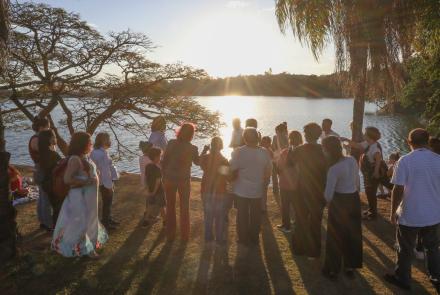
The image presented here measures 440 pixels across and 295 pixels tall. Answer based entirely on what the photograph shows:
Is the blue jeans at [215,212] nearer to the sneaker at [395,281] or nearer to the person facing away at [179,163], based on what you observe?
the person facing away at [179,163]

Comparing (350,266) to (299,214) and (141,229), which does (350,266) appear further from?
(141,229)

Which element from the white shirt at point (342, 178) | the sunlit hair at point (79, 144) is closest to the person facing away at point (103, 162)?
the sunlit hair at point (79, 144)

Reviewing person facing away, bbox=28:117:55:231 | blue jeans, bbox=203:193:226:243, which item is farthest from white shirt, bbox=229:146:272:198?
person facing away, bbox=28:117:55:231

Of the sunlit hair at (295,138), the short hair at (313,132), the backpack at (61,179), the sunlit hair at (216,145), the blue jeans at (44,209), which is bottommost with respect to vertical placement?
the blue jeans at (44,209)

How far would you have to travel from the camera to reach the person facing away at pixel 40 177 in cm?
649

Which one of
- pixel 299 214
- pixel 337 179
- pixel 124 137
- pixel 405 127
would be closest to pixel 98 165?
pixel 299 214

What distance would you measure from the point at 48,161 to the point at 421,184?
5.67m

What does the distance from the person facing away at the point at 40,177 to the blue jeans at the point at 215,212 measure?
290cm

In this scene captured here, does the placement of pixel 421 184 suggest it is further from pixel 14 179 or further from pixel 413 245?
pixel 14 179

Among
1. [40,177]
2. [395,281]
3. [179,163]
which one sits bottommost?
[395,281]

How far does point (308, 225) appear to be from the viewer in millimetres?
5820

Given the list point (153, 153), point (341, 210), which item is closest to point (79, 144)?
point (153, 153)

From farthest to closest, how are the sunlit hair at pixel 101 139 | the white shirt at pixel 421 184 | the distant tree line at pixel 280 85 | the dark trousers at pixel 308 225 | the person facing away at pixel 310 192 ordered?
the distant tree line at pixel 280 85 → the sunlit hair at pixel 101 139 → the dark trousers at pixel 308 225 → the person facing away at pixel 310 192 → the white shirt at pixel 421 184

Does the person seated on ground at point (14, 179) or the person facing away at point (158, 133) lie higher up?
the person facing away at point (158, 133)
